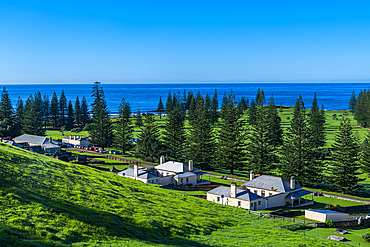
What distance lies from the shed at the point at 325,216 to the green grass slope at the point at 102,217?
4.66 m

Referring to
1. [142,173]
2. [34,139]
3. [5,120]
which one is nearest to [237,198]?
[142,173]

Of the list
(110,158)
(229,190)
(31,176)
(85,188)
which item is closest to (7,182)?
(31,176)

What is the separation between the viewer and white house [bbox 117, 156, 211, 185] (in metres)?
49.2

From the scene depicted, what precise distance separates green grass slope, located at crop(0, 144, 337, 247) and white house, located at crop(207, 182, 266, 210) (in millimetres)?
2816

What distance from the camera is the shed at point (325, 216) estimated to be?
115 feet

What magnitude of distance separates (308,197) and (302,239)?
19710 millimetres

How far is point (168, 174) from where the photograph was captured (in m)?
52.8

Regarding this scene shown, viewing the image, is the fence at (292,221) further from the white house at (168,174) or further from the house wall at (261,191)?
the white house at (168,174)

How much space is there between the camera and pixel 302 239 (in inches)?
1085

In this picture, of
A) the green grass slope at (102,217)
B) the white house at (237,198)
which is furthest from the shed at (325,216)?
the white house at (237,198)

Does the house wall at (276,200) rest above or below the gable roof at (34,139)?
below

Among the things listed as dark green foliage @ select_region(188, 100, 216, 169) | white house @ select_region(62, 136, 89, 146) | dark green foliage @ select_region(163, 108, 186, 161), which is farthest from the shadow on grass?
white house @ select_region(62, 136, 89, 146)

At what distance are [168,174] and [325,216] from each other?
25.0 metres

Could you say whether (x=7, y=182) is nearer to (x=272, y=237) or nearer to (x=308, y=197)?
(x=272, y=237)
